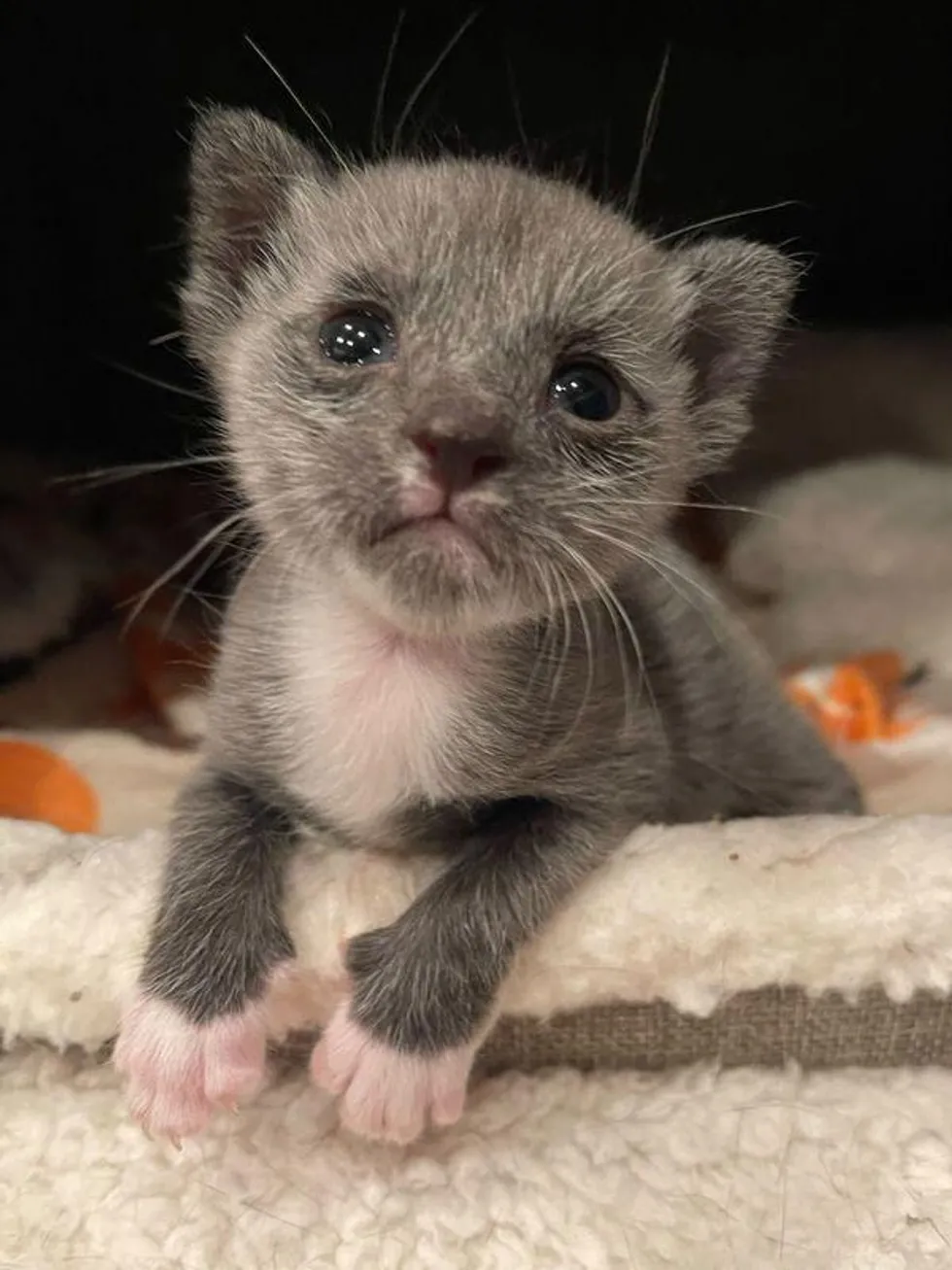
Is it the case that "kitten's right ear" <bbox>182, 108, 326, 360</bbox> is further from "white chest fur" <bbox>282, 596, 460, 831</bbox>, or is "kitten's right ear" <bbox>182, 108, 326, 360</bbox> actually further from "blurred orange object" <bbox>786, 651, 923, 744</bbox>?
"blurred orange object" <bbox>786, 651, 923, 744</bbox>

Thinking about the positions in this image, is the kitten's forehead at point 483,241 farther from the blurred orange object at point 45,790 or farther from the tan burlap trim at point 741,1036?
the blurred orange object at point 45,790

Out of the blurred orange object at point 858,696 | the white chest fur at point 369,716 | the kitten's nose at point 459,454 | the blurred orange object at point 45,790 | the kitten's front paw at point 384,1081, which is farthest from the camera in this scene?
the blurred orange object at point 858,696

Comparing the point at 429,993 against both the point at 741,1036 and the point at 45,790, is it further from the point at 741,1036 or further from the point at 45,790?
the point at 45,790

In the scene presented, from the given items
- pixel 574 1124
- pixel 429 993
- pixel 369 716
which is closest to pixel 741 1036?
pixel 574 1124

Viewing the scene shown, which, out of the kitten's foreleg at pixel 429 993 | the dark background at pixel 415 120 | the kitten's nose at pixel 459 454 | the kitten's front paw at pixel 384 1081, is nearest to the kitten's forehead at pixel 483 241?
the kitten's nose at pixel 459 454

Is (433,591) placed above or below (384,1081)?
above

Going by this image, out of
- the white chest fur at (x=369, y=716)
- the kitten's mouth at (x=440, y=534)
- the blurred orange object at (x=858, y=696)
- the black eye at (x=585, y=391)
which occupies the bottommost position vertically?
the blurred orange object at (x=858, y=696)

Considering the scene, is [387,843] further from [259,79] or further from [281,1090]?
[259,79]
